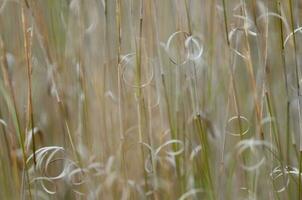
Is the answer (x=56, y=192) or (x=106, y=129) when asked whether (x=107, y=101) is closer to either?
(x=106, y=129)

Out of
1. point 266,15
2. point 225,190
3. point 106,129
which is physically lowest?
point 225,190

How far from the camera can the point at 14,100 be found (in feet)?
2.95

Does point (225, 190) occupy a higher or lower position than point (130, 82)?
lower

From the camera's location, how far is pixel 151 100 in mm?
924

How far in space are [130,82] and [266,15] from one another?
295 millimetres

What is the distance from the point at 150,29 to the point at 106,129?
212 millimetres

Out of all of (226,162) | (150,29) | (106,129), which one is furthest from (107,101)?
(226,162)

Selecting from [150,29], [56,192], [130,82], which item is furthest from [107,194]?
[150,29]

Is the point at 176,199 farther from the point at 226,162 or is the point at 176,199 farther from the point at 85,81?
the point at 85,81

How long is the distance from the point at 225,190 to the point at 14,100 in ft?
1.46

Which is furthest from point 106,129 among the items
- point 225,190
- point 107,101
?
point 225,190

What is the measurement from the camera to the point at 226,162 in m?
0.94

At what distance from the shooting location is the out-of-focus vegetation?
2.99 feet

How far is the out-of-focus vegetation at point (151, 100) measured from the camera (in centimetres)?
91
